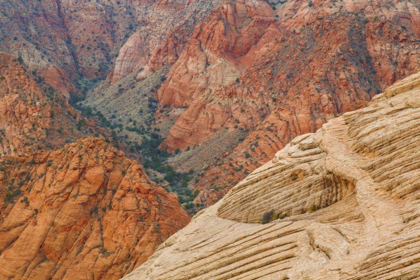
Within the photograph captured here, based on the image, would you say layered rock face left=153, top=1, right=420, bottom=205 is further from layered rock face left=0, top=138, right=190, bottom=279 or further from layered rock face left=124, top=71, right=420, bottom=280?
layered rock face left=124, top=71, right=420, bottom=280

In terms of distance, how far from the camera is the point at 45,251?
53.3m

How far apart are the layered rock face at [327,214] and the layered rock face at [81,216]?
628 inches

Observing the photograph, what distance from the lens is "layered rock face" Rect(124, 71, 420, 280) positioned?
70.8ft

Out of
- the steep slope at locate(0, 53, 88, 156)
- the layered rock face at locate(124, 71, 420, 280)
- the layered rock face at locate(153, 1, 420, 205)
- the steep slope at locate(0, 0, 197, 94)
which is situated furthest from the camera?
the steep slope at locate(0, 0, 197, 94)

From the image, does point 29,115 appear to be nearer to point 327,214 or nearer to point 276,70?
point 276,70

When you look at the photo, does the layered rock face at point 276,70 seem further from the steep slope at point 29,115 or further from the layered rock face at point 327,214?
the layered rock face at point 327,214

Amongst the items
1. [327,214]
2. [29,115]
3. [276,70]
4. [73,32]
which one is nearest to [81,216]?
[29,115]

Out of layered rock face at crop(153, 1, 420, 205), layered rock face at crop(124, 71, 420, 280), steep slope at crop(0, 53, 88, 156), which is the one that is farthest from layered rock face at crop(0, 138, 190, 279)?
layered rock face at crop(153, 1, 420, 205)

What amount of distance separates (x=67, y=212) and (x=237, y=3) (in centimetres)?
8082

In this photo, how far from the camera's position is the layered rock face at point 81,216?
51250 millimetres

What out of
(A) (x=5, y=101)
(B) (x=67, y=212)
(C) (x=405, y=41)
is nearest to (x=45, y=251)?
(B) (x=67, y=212)

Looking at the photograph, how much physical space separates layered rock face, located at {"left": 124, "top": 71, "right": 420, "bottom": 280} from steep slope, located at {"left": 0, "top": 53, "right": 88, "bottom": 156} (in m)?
42.3

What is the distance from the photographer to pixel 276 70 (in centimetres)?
9981

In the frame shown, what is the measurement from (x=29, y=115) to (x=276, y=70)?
42952 millimetres
